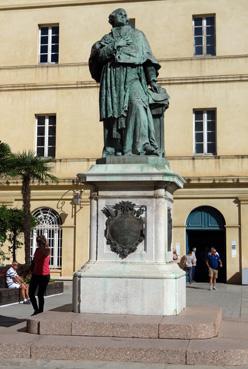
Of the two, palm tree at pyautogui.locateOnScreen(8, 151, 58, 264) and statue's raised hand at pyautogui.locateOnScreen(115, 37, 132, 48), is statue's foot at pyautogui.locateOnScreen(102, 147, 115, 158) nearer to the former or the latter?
statue's raised hand at pyautogui.locateOnScreen(115, 37, 132, 48)

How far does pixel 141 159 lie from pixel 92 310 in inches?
92.1

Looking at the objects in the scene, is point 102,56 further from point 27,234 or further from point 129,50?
point 27,234

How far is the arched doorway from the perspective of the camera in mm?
26812

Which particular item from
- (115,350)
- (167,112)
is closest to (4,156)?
(167,112)

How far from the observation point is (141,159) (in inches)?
356

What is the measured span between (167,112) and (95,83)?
3715 mm

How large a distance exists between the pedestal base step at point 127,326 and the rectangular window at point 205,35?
21304 mm

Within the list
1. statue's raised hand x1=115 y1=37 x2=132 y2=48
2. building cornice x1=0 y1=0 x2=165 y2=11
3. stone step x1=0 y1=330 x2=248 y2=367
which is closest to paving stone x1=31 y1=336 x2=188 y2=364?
stone step x1=0 y1=330 x2=248 y2=367

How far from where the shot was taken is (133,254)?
8734mm

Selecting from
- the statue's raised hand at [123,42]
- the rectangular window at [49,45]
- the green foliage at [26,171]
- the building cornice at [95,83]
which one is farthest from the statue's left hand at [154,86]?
the rectangular window at [49,45]

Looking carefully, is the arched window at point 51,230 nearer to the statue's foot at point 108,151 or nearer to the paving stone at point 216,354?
the statue's foot at point 108,151

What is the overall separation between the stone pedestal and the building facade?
17.8 m

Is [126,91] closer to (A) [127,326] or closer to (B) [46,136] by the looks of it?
(A) [127,326]

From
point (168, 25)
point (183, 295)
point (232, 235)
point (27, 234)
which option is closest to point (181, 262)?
point (232, 235)
